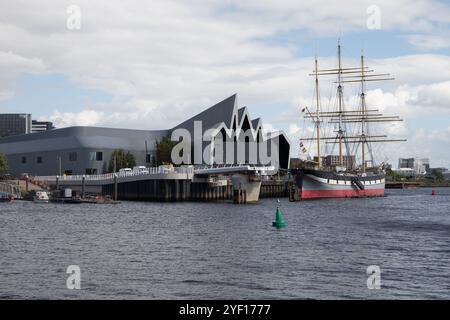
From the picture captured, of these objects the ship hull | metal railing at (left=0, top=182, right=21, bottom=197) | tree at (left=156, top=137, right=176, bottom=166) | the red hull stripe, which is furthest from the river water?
tree at (left=156, top=137, right=176, bottom=166)

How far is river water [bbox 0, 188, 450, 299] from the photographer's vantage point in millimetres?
30344

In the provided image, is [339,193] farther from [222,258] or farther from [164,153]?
[222,258]

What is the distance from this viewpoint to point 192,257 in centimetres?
4044

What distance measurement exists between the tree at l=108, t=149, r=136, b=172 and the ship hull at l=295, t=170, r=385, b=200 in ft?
143

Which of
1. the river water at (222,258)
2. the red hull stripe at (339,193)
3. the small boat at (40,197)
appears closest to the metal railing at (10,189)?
the small boat at (40,197)

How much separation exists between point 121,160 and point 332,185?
4762 centimetres

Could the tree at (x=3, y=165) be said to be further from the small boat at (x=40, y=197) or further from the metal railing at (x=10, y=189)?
the small boat at (x=40, y=197)

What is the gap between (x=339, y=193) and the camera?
5197 inches

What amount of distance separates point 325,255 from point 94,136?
119m

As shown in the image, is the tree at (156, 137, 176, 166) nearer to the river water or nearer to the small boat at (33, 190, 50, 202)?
the small boat at (33, 190, 50, 202)

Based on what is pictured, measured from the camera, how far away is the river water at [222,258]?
3034cm
